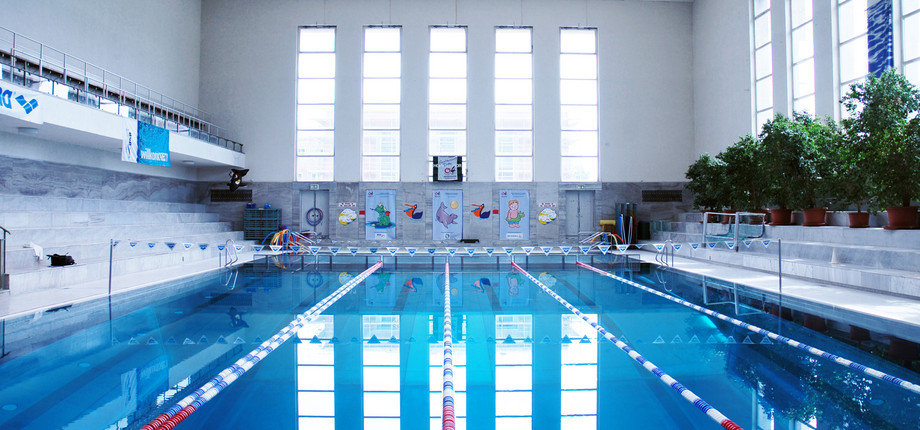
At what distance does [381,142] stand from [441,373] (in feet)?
59.2

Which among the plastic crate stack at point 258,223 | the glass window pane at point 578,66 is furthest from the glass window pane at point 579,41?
the plastic crate stack at point 258,223

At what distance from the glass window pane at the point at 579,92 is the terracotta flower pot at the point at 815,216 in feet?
36.1

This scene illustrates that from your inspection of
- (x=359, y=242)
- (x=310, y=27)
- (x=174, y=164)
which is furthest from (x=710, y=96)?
(x=174, y=164)

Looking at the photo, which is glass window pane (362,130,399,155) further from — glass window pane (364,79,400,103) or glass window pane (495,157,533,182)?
glass window pane (495,157,533,182)

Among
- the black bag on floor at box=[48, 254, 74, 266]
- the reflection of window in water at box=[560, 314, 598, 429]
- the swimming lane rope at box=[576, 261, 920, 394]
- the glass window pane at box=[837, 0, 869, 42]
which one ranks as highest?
the glass window pane at box=[837, 0, 869, 42]

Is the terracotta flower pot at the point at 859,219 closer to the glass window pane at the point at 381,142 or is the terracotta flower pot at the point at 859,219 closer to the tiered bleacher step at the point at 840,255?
the tiered bleacher step at the point at 840,255

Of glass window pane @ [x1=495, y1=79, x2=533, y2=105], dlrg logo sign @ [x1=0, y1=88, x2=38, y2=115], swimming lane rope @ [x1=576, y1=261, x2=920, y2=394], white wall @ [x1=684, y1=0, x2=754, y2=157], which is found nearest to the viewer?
swimming lane rope @ [x1=576, y1=261, x2=920, y2=394]

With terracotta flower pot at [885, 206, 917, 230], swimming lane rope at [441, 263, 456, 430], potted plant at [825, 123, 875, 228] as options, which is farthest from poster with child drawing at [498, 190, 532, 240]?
swimming lane rope at [441, 263, 456, 430]

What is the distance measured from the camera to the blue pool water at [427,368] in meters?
3.51

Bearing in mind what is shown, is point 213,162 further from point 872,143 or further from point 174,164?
point 872,143

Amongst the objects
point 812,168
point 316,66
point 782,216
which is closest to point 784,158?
point 812,168

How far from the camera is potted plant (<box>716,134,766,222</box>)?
14977 millimetres

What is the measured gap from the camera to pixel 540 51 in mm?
21672

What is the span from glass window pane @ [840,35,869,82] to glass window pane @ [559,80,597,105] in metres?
9.25
